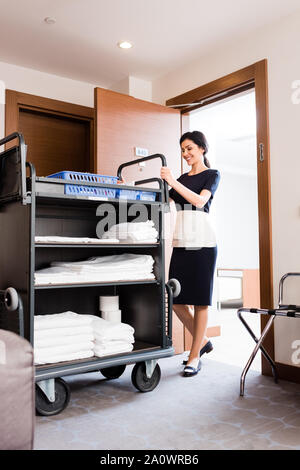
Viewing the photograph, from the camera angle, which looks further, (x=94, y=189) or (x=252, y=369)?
(x=252, y=369)

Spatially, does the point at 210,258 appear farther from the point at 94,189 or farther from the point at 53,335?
the point at 53,335

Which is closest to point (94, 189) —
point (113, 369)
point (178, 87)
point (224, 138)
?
point (113, 369)

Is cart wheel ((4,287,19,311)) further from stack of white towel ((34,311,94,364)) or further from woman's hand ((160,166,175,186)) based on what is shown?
woman's hand ((160,166,175,186))

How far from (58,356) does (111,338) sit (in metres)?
0.29

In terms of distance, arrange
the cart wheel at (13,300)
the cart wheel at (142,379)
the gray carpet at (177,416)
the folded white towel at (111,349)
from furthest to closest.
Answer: the cart wheel at (142,379) → the folded white towel at (111,349) → the cart wheel at (13,300) → the gray carpet at (177,416)

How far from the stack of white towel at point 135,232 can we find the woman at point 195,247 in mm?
413

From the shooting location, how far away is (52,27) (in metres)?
2.97

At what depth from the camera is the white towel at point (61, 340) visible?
6.72ft

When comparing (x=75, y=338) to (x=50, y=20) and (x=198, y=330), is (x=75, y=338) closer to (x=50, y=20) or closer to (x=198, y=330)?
(x=198, y=330)

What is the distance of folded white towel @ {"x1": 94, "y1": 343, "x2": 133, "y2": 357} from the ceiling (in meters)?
2.08

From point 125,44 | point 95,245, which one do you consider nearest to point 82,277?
point 95,245

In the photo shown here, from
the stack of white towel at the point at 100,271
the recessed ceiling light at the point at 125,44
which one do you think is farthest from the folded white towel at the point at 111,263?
the recessed ceiling light at the point at 125,44

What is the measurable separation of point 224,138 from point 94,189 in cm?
413

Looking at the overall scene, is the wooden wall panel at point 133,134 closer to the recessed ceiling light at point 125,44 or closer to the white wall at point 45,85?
the recessed ceiling light at point 125,44
